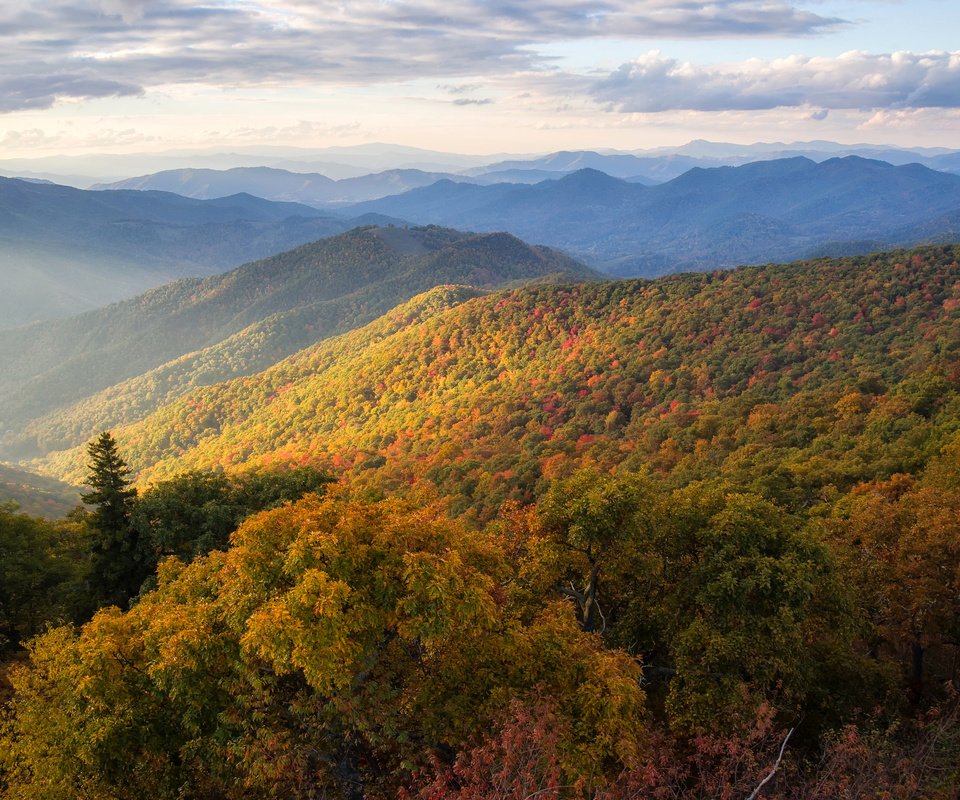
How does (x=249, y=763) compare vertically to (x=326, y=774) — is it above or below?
above

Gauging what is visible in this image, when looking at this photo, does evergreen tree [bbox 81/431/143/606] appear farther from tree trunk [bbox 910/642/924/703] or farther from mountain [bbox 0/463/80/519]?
mountain [bbox 0/463/80/519]

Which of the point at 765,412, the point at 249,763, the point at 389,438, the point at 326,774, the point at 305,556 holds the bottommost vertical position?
the point at 389,438

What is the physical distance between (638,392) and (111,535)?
66615 millimetres

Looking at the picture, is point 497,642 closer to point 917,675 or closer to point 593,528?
point 593,528

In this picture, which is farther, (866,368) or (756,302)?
(756,302)

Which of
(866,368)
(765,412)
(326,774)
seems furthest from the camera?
(866,368)

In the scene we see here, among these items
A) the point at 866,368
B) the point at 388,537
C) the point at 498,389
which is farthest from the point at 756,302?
the point at 388,537

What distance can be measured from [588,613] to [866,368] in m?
64.9

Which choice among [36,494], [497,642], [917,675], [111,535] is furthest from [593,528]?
[36,494]

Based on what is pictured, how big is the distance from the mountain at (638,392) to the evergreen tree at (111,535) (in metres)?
29.0

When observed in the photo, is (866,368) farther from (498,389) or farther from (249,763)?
(249,763)

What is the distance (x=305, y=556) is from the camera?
49.2 feet

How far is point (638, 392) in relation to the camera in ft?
285

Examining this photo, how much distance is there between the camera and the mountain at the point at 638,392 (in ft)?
166
